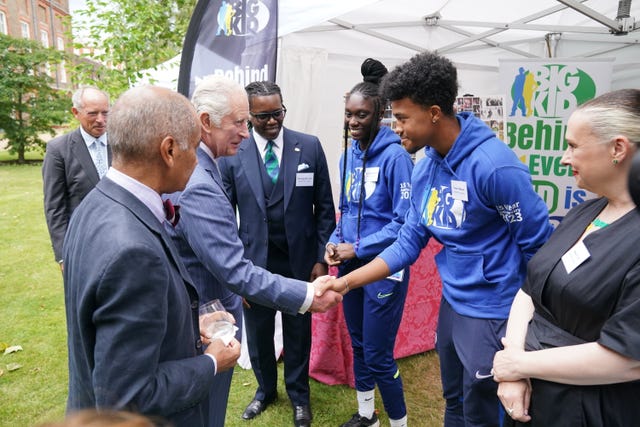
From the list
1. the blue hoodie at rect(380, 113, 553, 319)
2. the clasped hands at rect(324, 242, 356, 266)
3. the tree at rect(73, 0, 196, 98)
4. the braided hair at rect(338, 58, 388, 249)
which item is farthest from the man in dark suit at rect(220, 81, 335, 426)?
the tree at rect(73, 0, 196, 98)

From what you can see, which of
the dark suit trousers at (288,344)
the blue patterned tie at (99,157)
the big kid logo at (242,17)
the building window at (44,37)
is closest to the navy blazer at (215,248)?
the dark suit trousers at (288,344)

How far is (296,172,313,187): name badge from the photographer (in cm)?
308

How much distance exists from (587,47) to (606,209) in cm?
480

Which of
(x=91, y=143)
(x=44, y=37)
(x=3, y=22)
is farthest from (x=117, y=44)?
(x=44, y=37)

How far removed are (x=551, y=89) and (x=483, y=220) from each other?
329 cm

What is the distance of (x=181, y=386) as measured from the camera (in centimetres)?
135

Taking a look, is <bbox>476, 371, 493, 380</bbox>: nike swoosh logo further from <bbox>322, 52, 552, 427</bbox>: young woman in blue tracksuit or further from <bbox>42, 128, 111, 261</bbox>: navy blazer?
<bbox>42, 128, 111, 261</bbox>: navy blazer

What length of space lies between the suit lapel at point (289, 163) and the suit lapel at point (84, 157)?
1.76m

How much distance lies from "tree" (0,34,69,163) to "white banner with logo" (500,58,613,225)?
70.2ft

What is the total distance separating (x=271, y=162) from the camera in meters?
3.11

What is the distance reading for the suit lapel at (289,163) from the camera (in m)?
3.05

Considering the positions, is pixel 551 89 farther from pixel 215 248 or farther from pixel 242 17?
pixel 215 248

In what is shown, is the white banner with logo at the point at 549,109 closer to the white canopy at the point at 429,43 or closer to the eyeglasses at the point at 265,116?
the white canopy at the point at 429,43

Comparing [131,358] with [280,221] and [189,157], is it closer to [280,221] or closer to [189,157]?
[189,157]
